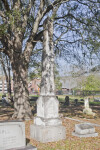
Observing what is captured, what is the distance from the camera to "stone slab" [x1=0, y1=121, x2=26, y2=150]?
6.21 m

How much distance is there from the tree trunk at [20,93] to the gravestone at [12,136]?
19.4ft

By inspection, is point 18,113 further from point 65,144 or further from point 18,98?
point 65,144

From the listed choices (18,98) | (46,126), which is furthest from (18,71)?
(46,126)

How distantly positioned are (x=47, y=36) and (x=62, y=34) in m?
6.02

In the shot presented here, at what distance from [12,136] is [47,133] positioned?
6.31 feet

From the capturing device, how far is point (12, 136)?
20.9 ft

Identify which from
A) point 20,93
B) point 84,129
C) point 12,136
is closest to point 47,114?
point 84,129

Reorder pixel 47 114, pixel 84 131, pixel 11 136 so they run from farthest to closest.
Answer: pixel 84 131 < pixel 47 114 < pixel 11 136

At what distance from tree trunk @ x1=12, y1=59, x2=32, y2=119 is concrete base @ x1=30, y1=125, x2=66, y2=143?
14.1ft

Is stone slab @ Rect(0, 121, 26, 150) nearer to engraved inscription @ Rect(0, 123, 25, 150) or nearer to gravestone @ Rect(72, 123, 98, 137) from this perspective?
engraved inscription @ Rect(0, 123, 25, 150)

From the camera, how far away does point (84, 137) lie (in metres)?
8.56

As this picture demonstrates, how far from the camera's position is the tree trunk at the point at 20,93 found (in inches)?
492

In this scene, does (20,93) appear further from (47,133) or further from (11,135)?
(11,135)

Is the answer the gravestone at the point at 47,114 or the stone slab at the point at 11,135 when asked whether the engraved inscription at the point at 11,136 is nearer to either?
the stone slab at the point at 11,135
